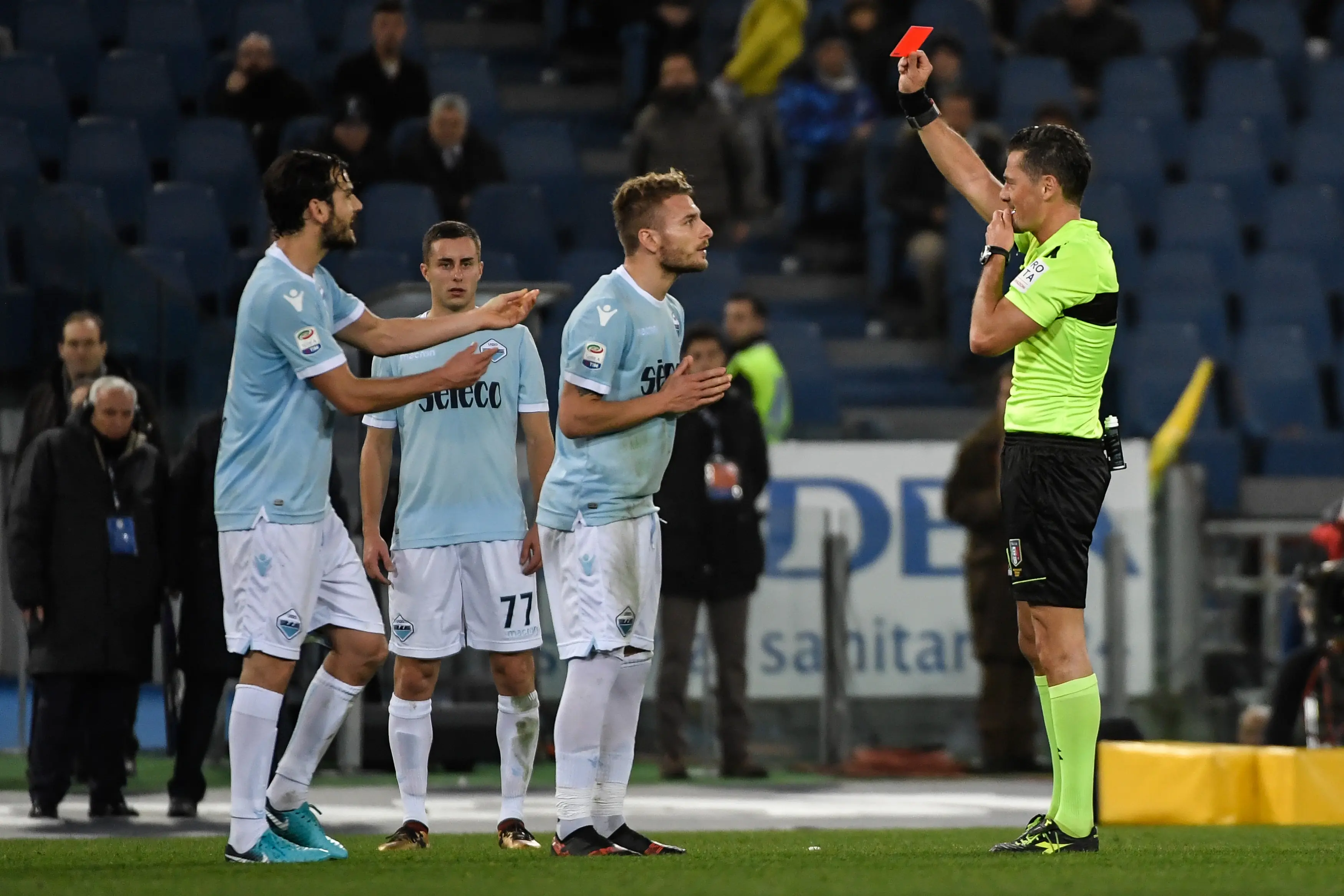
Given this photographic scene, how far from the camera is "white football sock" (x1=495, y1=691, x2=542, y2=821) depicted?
7.27m

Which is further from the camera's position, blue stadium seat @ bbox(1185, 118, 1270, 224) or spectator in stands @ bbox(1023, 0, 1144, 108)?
spectator in stands @ bbox(1023, 0, 1144, 108)

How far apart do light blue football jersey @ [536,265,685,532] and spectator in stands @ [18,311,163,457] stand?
402 centimetres

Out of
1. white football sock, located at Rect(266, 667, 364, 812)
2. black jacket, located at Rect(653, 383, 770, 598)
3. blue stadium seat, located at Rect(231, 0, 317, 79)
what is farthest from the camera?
blue stadium seat, located at Rect(231, 0, 317, 79)

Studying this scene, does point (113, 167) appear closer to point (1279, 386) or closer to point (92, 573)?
point (92, 573)

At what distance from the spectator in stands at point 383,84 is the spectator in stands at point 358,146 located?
506 mm

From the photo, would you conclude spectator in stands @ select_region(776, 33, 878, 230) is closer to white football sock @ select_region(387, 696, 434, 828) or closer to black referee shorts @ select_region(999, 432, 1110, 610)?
white football sock @ select_region(387, 696, 434, 828)

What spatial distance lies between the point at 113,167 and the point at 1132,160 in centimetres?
736

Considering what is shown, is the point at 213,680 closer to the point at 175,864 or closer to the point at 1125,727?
the point at 175,864

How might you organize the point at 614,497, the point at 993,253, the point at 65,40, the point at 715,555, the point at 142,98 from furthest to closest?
the point at 65,40 → the point at 142,98 → the point at 715,555 → the point at 614,497 → the point at 993,253

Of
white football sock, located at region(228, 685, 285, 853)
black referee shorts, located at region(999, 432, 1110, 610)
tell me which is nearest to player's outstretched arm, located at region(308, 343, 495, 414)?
white football sock, located at region(228, 685, 285, 853)

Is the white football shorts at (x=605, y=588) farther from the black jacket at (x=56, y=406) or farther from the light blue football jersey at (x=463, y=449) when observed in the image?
the black jacket at (x=56, y=406)

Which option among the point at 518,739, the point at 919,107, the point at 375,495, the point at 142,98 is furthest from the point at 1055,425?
the point at 142,98

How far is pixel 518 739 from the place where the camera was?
24.2 feet

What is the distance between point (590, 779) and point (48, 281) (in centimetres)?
647
